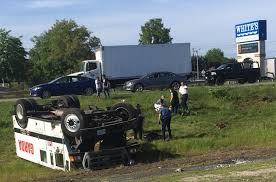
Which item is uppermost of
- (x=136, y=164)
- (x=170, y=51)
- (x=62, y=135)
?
(x=170, y=51)

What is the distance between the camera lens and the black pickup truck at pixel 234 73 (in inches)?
1554

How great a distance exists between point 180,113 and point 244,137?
207 inches

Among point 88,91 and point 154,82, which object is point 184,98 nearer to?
point 88,91

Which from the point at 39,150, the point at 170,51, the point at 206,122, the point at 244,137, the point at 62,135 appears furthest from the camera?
the point at 170,51

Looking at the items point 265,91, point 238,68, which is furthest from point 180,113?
point 238,68

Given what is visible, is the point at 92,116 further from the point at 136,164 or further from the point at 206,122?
the point at 206,122

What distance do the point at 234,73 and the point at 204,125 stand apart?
1630 centimetres

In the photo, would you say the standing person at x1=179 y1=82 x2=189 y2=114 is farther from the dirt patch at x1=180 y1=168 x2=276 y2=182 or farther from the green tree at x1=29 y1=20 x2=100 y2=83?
the green tree at x1=29 y1=20 x2=100 y2=83

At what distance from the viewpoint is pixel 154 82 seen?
1436 inches

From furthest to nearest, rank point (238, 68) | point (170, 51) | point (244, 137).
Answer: point (170, 51), point (238, 68), point (244, 137)

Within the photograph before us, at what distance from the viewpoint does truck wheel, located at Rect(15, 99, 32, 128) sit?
56.1 feet

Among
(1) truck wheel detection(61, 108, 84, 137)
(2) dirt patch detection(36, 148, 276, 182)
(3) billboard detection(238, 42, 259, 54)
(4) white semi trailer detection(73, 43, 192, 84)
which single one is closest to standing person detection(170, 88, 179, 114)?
(2) dirt patch detection(36, 148, 276, 182)

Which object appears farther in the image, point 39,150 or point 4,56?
point 4,56

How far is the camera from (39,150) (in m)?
16.7
